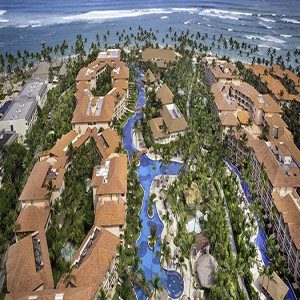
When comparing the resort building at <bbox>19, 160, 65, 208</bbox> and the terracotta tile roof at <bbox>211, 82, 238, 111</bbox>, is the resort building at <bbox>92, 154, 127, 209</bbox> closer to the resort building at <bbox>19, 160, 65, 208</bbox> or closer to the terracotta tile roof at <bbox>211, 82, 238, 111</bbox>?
the resort building at <bbox>19, 160, 65, 208</bbox>

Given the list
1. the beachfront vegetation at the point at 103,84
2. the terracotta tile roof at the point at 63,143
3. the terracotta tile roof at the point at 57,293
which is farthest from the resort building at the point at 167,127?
the terracotta tile roof at the point at 57,293

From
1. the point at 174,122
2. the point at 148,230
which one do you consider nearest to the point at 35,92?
the point at 174,122

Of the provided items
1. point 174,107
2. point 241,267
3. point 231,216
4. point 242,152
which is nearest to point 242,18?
point 174,107

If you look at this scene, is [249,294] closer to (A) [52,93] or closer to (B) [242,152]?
(B) [242,152]

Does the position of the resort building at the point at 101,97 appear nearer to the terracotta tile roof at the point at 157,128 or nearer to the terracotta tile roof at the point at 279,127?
the terracotta tile roof at the point at 157,128

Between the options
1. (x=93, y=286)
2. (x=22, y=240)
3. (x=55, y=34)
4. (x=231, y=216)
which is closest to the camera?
(x=93, y=286)

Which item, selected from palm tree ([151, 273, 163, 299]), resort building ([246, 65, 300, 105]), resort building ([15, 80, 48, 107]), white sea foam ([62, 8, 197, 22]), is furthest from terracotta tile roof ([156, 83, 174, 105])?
white sea foam ([62, 8, 197, 22])
